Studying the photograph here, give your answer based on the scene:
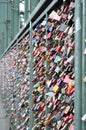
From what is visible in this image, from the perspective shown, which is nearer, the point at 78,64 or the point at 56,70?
the point at 78,64

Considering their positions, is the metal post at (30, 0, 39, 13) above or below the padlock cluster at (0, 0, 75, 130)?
above

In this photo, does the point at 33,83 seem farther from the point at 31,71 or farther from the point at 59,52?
the point at 59,52

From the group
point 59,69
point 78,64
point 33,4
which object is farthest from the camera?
point 33,4

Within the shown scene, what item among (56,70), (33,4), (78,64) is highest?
(33,4)

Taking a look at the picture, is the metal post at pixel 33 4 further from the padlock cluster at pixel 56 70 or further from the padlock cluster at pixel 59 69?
the padlock cluster at pixel 59 69

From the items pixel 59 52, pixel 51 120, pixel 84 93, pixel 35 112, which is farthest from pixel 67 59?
pixel 35 112

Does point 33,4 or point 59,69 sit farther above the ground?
point 33,4

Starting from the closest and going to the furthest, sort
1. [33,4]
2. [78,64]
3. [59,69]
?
[78,64] → [59,69] → [33,4]

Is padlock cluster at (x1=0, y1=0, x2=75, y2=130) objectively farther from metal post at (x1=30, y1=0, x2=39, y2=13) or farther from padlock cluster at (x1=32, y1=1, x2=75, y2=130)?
metal post at (x1=30, y1=0, x2=39, y2=13)

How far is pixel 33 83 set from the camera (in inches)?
189

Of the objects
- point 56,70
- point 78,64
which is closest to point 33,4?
point 56,70

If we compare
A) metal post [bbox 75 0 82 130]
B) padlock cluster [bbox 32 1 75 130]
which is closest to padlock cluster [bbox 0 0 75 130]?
padlock cluster [bbox 32 1 75 130]

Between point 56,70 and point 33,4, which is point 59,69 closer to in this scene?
point 56,70

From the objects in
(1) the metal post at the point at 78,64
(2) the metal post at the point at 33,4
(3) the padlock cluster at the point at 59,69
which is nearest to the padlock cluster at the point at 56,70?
(3) the padlock cluster at the point at 59,69
